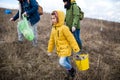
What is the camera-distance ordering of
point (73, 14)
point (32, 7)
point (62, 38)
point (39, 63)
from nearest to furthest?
1. point (62, 38)
2. point (73, 14)
3. point (39, 63)
4. point (32, 7)

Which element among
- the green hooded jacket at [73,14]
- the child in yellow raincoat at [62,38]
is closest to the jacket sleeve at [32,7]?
the green hooded jacket at [73,14]

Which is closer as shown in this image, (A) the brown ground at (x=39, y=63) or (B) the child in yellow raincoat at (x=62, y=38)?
(B) the child in yellow raincoat at (x=62, y=38)

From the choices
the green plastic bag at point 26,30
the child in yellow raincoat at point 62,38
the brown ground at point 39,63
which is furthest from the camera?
the green plastic bag at point 26,30

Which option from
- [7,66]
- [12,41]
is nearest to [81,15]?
[7,66]

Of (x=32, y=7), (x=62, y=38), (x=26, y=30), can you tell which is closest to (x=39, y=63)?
(x=26, y=30)

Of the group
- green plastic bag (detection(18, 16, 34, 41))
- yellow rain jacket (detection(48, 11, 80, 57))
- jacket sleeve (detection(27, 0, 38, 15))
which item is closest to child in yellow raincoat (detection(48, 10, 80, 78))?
yellow rain jacket (detection(48, 11, 80, 57))

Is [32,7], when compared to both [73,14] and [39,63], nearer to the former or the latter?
[73,14]

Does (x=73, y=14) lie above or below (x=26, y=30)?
above

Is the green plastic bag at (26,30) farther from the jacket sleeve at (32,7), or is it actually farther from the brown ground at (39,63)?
the brown ground at (39,63)

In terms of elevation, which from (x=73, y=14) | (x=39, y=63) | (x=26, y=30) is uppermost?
(x=73, y=14)

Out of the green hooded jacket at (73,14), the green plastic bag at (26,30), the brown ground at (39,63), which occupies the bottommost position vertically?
the brown ground at (39,63)

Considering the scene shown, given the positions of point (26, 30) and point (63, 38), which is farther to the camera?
point (26, 30)

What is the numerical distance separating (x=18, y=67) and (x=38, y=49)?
1.89 m

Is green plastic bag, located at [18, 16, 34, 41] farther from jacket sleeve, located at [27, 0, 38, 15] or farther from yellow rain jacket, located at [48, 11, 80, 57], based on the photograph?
yellow rain jacket, located at [48, 11, 80, 57]
